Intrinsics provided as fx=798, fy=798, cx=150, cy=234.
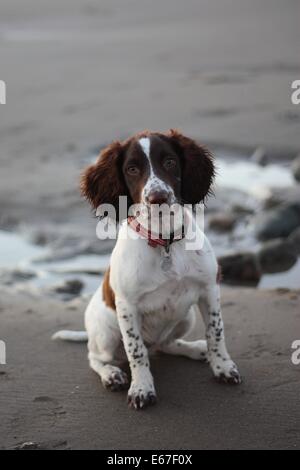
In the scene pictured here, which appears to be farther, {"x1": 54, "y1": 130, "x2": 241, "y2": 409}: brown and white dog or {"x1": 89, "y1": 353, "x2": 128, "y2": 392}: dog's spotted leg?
{"x1": 89, "y1": 353, "x2": 128, "y2": 392}: dog's spotted leg

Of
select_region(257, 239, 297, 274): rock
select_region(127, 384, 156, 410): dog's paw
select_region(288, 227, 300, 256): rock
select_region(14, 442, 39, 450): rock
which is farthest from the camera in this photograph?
select_region(288, 227, 300, 256): rock

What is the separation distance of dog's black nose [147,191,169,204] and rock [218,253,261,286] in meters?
2.51

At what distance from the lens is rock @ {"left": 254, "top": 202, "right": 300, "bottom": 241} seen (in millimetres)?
6867

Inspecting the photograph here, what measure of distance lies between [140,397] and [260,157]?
503 centimetres

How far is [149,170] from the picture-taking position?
3801 millimetres

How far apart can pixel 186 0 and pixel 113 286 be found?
12.9 meters

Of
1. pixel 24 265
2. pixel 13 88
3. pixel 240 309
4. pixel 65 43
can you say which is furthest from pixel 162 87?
pixel 240 309

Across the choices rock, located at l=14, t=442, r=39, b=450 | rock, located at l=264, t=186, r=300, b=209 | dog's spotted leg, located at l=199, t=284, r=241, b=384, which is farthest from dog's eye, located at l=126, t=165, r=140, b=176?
rock, located at l=264, t=186, r=300, b=209

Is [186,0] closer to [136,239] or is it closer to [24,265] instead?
[24,265]

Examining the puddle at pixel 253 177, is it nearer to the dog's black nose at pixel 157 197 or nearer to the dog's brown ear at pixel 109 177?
the dog's brown ear at pixel 109 177

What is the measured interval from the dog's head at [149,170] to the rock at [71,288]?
191cm

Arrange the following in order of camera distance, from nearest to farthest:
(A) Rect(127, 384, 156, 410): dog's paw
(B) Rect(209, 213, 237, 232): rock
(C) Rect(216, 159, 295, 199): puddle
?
(A) Rect(127, 384, 156, 410): dog's paw < (B) Rect(209, 213, 237, 232): rock < (C) Rect(216, 159, 295, 199): puddle

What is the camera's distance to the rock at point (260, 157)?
849 cm

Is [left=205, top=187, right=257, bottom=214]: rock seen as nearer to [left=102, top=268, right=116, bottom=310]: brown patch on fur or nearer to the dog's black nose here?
[left=102, top=268, right=116, bottom=310]: brown patch on fur
